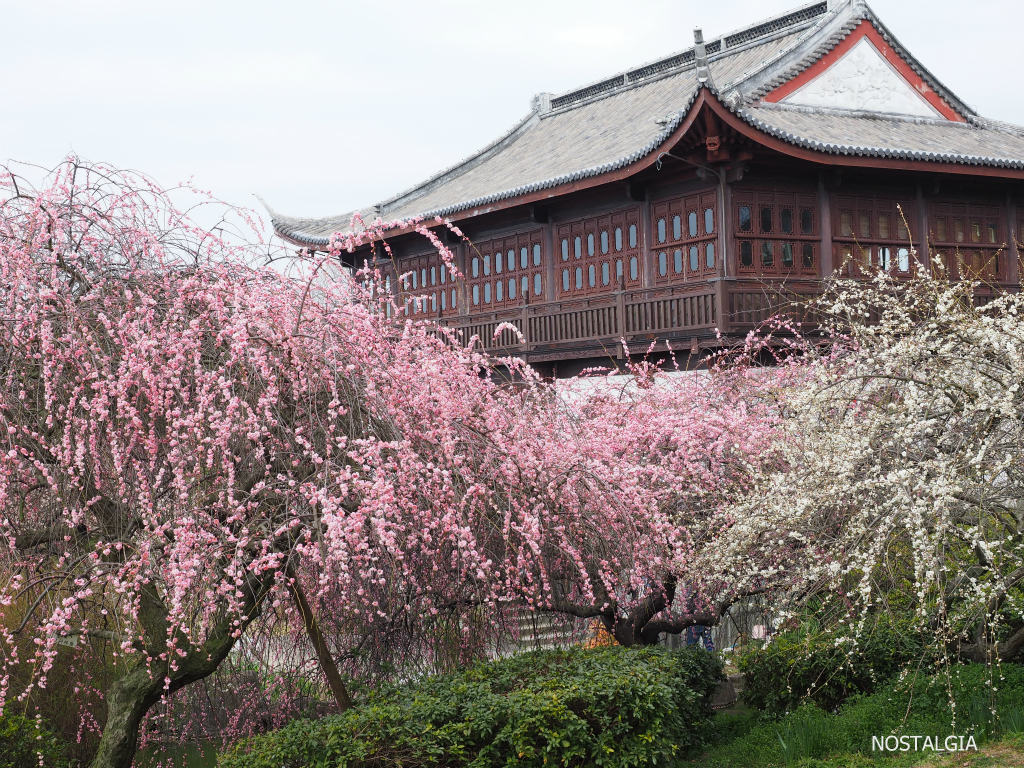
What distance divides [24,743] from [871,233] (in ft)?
39.8

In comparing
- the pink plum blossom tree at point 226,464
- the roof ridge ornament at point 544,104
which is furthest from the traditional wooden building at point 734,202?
the pink plum blossom tree at point 226,464

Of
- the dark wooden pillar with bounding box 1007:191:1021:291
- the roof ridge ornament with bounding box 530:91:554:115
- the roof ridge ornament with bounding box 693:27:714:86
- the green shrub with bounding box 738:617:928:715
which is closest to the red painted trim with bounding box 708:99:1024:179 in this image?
the roof ridge ornament with bounding box 693:27:714:86

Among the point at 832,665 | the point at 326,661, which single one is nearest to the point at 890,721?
the point at 832,665

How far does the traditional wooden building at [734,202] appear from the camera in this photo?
13852 millimetres

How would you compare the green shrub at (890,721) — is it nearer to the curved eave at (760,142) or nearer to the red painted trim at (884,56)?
the curved eave at (760,142)

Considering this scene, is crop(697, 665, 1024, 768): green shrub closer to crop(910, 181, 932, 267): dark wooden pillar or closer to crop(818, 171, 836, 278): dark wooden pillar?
crop(818, 171, 836, 278): dark wooden pillar

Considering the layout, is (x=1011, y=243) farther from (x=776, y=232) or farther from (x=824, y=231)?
(x=776, y=232)

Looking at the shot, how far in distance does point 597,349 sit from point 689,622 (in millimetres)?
6425

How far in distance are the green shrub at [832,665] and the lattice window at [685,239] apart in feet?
22.0

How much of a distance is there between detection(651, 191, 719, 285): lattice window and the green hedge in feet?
27.8

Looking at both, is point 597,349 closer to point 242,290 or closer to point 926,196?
point 926,196

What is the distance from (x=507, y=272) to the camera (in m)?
18.0

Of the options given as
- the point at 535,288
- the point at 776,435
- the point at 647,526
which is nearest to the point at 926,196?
the point at 535,288

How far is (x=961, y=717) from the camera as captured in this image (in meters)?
7.04
